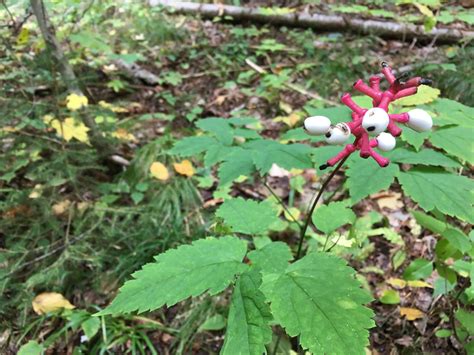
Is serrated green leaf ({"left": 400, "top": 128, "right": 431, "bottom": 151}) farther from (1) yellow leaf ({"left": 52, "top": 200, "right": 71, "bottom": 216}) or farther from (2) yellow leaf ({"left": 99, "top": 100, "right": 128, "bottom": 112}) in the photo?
(2) yellow leaf ({"left": 99, "top": 100, "right": 128, "bottom": 112})

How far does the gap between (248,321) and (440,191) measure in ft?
2.48

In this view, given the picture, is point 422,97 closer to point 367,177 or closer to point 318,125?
point 367,177

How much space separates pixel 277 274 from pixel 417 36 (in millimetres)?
4639

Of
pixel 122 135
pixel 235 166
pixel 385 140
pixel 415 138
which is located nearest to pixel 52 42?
pixel 122 135

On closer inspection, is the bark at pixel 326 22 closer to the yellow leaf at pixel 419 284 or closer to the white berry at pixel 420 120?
the yellow leaf at pixel 419 284

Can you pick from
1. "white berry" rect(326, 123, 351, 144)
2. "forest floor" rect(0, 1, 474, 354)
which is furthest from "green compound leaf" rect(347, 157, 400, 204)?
"white berry" rect(326, 123, 351, 144)

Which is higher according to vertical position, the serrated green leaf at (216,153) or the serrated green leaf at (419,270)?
the serrated green leaf at (216,153)

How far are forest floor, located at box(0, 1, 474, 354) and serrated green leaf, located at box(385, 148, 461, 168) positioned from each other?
276 mm

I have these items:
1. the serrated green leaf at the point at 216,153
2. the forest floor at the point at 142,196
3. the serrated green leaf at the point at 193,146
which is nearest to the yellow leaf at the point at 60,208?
the forest floor at the point at 142,196

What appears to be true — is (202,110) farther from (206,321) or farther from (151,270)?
(151,270)

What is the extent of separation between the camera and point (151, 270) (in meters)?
1.04

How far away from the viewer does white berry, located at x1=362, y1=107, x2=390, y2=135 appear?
0.76 m

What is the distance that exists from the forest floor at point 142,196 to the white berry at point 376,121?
2.49 ft

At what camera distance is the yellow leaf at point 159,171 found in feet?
9.40
